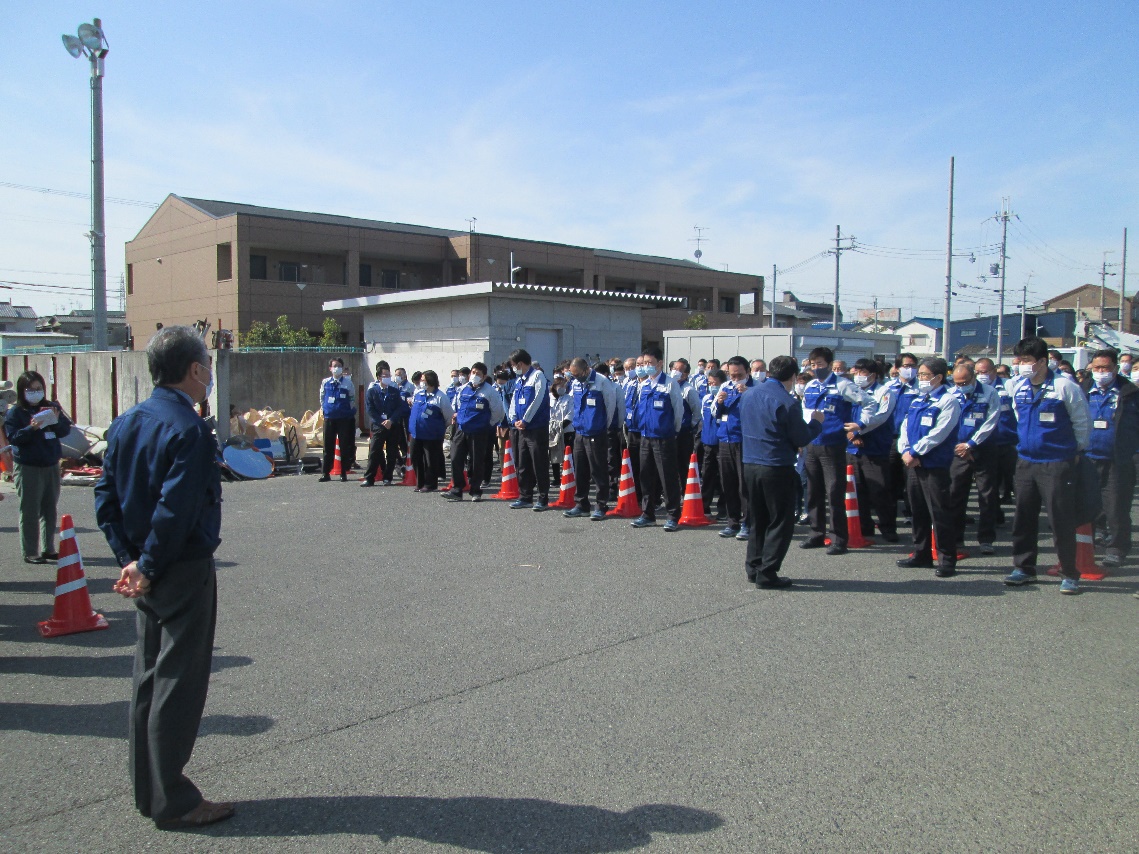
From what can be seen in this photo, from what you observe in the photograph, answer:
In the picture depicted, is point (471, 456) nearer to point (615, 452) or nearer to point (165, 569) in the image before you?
point (615, 452)

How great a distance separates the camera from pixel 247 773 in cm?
393

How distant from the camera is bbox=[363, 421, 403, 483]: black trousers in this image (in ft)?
46.3

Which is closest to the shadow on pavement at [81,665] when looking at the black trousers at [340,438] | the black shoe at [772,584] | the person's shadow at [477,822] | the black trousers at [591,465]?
the person's shadow at [477,822]

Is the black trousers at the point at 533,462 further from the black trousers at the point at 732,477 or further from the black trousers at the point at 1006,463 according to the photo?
the black trousers at the point at 1006,463

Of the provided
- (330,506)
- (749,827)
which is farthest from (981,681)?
(330,506)

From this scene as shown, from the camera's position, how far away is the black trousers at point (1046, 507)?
280 inches

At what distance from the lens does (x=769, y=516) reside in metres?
7.46

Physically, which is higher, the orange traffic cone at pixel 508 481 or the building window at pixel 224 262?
the building window at pixel 224 262

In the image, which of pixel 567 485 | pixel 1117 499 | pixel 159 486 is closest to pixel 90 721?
pixel 159 486

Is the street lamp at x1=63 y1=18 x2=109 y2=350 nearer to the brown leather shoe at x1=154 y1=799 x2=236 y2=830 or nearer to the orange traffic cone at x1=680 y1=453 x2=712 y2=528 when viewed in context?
the orange traffic cone at x1=680 y1=453 x2=712 y2=528

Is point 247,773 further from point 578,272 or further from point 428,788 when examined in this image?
point 578,272

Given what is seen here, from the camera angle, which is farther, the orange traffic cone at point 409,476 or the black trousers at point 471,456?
the orange traffic cone at point 409,476

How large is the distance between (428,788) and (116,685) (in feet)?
8.37

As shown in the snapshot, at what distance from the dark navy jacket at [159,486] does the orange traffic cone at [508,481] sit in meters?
9.13
